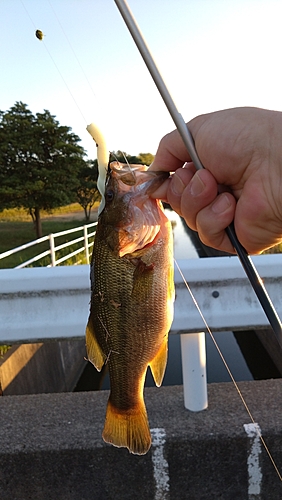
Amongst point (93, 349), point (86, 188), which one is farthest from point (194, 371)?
point (86, 188)

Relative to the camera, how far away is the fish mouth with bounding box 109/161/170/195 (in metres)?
1.98

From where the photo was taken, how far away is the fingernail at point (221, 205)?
1.86 meters

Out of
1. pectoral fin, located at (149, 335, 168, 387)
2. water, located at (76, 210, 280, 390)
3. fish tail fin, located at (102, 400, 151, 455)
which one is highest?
pectoral fin, located at (149, 335, 168, 387)

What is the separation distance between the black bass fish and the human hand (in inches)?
4.8

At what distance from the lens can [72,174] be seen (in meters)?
31.2

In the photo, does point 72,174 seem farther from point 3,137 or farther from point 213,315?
point 213,315

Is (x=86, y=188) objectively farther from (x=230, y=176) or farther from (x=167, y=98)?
(x=167, y=98)

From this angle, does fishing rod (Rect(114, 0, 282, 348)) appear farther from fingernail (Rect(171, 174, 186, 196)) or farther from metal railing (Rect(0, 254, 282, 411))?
metal railing (Rect(0, 254, 282, 411))

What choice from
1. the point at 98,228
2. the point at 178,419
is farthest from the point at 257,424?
the point at 98,228

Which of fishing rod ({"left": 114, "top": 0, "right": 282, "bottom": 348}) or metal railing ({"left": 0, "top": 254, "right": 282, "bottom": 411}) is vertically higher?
fishing rod ({"left": 114, "top": 0, "right": 282, "bottom": 348})

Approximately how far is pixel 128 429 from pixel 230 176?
1.39m

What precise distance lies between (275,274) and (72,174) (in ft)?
97.7

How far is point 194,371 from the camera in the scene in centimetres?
264

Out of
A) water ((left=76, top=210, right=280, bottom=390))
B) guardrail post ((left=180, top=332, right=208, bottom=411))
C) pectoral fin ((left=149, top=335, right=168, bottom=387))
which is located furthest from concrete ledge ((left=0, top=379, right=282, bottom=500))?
water ((left=76, top=210, right=280, bottom=390))
